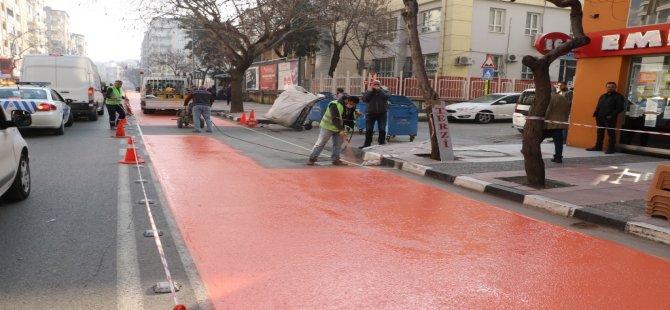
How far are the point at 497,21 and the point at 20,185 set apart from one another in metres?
29.0

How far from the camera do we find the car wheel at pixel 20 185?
244 inches

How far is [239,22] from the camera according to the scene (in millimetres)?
25500

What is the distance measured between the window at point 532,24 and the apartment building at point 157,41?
20.8 meters

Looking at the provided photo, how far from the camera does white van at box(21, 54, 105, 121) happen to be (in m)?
17.6

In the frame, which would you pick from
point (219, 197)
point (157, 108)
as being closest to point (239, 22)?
point (157, 108)

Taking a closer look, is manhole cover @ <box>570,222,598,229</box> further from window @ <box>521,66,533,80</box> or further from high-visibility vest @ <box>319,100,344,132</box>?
window @ <box>521,66,533,80</box>

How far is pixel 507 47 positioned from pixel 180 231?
29.0 m

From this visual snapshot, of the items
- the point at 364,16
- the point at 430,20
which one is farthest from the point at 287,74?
the point at 430,20

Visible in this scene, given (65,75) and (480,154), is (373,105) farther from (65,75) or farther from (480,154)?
(65,75)

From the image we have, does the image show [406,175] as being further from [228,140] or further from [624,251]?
→ [228,140]

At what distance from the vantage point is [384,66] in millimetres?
36469

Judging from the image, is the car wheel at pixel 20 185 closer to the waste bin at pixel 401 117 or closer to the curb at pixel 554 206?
the curb at pixel 554 206

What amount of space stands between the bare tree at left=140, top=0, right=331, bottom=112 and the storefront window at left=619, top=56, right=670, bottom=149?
50.5 feet

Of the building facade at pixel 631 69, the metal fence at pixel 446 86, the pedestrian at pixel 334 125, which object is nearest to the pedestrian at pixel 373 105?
the pedestrian at pixel 334 125
